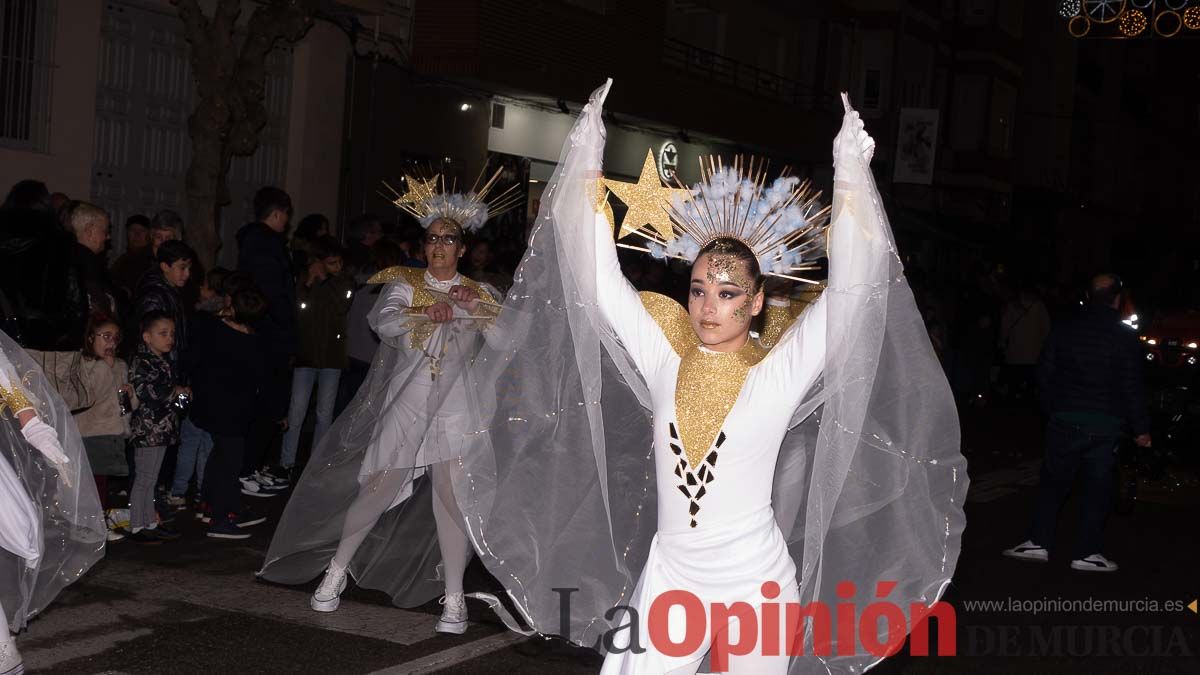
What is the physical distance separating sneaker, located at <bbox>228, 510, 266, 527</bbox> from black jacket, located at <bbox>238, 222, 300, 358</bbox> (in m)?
1.52

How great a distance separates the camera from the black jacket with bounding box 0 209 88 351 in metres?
8.11

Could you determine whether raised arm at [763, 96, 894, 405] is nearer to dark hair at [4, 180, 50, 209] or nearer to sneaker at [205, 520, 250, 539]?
sneaker at [205, 520, 250, 539]

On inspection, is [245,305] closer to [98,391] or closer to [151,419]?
[151,419]

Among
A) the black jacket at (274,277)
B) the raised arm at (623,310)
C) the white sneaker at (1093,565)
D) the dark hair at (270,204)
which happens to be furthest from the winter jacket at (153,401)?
the white sneaker at (1093,565)

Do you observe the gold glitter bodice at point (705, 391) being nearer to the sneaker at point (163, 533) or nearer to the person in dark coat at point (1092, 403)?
the sneaker at point (163, 533)

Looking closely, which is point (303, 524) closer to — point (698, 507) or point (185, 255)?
point (185, 255)

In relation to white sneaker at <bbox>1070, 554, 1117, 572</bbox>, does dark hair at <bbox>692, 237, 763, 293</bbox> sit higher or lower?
higher

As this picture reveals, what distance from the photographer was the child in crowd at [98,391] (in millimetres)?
8156

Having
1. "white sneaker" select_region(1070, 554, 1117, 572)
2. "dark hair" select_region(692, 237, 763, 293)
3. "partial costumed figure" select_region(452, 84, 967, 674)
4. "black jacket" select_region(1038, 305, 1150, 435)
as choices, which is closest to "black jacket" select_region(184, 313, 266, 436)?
"partial costumed figure" select_region(452, 84, 967, 674)

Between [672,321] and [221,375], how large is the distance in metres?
4.84

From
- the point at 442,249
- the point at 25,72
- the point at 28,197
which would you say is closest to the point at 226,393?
the point at 28,197

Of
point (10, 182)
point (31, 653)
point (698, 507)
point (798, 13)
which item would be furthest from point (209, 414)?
point (798, 13)

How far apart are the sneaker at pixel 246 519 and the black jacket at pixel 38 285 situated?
142cm

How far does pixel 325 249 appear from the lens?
37.0 feet
